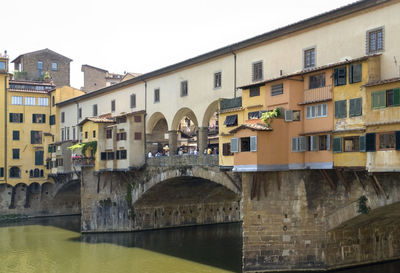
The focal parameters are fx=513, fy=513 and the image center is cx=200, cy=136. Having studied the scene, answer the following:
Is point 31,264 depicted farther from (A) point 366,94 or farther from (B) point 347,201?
(A) point 366,94

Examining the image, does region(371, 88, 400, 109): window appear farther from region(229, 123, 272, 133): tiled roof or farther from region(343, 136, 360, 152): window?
region(229, 123, 272, 133): tiled roof

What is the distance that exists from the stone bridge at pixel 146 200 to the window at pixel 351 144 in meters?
22.2

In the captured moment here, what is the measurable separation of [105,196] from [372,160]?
34.2 m

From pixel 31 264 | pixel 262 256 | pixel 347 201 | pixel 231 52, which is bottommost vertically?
pixel 31 264

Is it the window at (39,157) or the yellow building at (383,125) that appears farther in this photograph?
the window at (39,157)

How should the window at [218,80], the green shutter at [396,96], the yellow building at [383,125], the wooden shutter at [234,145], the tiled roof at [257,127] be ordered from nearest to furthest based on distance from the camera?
the green shutter at [396,96]
the yellow building at [383,125]
the tiled roof at [257,127]
the wooden shutter at [234,145]
the window at [218,80]

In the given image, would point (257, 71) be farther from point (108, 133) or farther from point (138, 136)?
point (108, 133)

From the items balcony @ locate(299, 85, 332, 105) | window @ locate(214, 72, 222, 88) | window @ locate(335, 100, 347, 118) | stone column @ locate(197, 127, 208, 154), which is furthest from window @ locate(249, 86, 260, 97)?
stone column @ locate(197, 127, 208, 154)

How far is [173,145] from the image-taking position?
45.6 meters

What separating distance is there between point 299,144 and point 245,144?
3235 mm

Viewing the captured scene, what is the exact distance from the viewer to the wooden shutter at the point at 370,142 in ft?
84.6

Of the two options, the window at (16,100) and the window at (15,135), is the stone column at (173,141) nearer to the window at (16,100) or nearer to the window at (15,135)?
the window at (15,135)

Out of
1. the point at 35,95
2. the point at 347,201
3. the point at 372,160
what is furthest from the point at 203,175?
the point at 35,95

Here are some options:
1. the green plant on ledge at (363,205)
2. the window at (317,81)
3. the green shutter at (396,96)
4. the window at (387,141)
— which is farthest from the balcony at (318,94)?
the green plant on ledge at (363,205)
